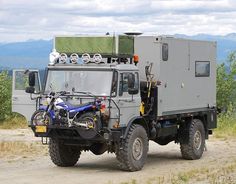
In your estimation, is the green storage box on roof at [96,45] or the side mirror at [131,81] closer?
the side mirror at [131,81]

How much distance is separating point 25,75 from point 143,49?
292cm

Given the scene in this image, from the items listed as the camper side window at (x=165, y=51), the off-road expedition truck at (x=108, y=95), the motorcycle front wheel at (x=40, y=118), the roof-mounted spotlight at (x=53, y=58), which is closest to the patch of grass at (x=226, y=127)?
the off-road expedition truck at (x=108, y=95)

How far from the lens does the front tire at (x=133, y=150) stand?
1385cm

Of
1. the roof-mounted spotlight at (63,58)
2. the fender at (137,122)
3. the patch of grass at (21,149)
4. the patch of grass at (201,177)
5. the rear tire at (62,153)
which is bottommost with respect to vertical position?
the patch of grass at (21,149)

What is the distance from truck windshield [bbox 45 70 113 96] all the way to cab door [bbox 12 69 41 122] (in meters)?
0.34

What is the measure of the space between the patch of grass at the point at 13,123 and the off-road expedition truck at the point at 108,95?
16601mm

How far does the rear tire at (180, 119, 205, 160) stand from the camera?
55.0ft

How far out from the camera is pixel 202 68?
17.5 m

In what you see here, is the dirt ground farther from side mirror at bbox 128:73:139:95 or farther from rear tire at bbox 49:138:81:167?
side mirror at bbox 128:73:139:95

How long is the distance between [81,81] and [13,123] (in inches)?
786

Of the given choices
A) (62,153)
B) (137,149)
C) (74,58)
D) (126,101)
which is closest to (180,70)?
(126,101)

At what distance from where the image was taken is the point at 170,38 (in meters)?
15.6

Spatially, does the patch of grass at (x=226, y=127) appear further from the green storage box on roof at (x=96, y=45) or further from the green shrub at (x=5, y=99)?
the green shrub at (x=5, y=99)

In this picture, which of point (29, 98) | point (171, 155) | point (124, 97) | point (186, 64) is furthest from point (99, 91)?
point (171, 155)
